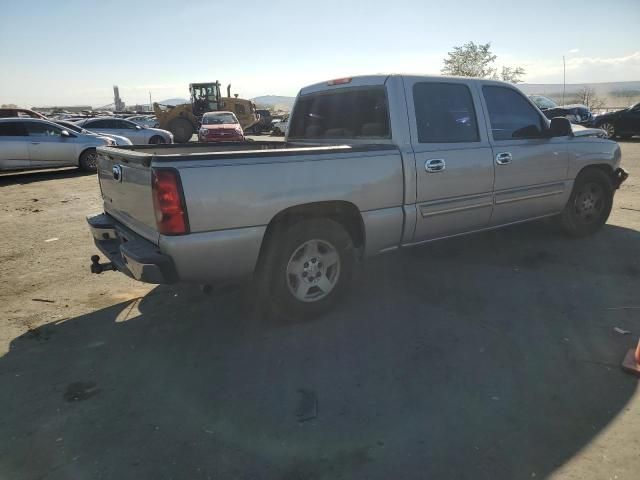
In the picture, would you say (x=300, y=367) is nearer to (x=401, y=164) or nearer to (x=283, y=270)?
(x=283, y=270)

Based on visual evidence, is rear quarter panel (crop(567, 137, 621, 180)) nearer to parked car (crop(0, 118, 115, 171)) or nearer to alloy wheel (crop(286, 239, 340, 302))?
alloy wheel (crop(286, 239, 340, 302))

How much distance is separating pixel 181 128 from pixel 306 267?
25.7m

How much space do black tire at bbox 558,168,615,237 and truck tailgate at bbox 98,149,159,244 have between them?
4754 mm

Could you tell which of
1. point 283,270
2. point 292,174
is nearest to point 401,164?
point 292,174

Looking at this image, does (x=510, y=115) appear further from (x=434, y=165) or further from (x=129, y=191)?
(x=129, y=191)

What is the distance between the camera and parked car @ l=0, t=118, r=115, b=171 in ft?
38.4

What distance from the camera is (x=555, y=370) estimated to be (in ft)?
9.82

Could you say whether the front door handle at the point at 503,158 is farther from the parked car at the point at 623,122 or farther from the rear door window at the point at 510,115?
the parked car at the point at 623,122

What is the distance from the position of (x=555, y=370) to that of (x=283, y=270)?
1.96 metres

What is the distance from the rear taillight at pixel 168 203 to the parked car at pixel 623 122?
21.0 metres

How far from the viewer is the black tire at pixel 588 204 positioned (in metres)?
5.61

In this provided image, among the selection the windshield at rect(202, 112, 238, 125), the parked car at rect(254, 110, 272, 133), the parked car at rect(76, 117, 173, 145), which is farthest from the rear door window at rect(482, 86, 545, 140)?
the parked car at rect(254, 110, 272, 133)

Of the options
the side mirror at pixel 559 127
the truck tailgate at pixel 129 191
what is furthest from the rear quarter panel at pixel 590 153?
the truck tailgate at pixel 129 191

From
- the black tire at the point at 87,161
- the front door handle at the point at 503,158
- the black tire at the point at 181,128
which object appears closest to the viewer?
the front door handle at the point at 503,158
